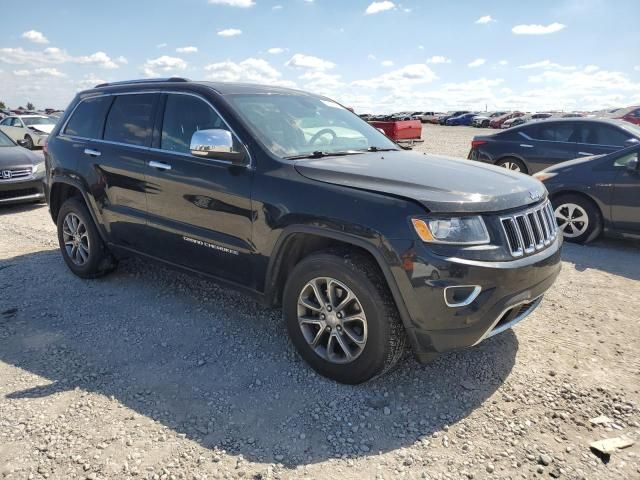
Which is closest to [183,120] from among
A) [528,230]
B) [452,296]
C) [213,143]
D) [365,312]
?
[213,143]

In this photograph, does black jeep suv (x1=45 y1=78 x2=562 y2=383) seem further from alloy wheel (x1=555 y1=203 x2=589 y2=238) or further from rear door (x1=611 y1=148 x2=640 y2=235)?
alloy wheel (x1=555 y1=203 x2=589 y2=238)

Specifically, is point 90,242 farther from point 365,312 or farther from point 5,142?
point 5,142

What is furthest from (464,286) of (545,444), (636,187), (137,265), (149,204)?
(636,187)

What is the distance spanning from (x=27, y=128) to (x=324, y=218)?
20.3 metres

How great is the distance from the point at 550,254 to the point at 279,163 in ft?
5.87

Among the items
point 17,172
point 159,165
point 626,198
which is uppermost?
point 159,165

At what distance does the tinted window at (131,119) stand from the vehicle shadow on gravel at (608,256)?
4548 millimetres

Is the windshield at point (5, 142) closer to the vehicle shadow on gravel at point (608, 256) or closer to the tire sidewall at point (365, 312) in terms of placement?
the tire sidewall at point (365, 312)

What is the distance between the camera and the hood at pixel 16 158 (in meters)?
8.18

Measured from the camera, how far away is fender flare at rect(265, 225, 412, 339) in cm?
273

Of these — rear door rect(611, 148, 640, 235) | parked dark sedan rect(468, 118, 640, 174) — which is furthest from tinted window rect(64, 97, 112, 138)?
parked dark sedan rect(468, 118, 640, 174)

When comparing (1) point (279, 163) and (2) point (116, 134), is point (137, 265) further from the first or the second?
(1) point (279, 163)

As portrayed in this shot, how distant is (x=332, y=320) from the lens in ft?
9.98

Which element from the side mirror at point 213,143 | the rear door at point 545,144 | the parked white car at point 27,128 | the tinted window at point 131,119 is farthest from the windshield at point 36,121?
the side mirror at point 213,143
